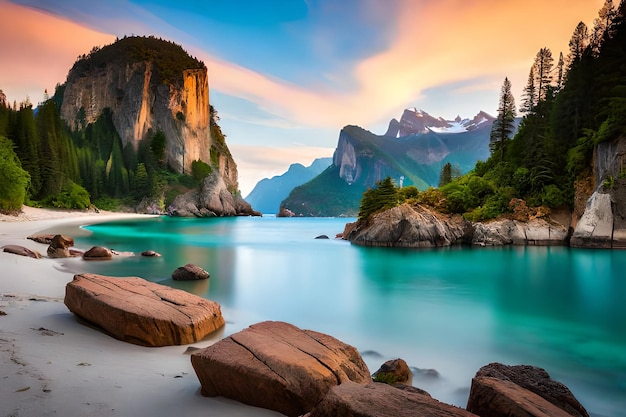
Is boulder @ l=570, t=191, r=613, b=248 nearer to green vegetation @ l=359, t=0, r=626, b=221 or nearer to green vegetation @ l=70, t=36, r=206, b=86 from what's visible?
green vegetation @ l=359, t=0, r=626, b=221

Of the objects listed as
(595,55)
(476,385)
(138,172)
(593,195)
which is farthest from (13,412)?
(138,172)

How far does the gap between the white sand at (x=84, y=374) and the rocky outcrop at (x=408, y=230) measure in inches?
1032

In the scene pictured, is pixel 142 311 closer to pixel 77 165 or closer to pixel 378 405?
pixel 378 405

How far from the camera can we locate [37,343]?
588 cm

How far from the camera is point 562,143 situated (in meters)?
38.5

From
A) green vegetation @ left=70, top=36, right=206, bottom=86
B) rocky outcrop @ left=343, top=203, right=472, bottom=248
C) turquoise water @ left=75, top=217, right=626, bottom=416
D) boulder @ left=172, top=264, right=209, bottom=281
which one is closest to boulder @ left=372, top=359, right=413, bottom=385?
turquoise water @ left=75, top=217, right=626, bottom=416

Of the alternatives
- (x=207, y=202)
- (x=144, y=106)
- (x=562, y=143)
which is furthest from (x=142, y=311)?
(x=144, y=106)

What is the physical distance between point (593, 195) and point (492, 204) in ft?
26.1

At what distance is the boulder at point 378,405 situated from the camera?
9.59 feet

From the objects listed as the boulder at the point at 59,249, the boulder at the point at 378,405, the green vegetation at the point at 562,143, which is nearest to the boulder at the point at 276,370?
the boulder at the point at 378,405

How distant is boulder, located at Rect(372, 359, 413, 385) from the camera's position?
639 centimetres

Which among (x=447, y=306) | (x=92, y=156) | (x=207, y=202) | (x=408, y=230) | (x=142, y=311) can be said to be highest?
(x=92, y=156)

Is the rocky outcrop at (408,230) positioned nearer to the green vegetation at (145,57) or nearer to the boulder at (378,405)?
the boulder at (378,405)

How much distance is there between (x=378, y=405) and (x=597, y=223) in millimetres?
35304
